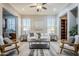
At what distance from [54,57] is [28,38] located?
0.91 m

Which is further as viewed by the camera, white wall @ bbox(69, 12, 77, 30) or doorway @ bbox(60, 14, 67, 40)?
doorway @ bbox(60, 14, 67, 40)

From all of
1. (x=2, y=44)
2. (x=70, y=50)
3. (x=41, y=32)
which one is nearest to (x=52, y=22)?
(x=41, y=32)

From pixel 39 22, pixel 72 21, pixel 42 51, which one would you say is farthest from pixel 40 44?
pixel 72 21

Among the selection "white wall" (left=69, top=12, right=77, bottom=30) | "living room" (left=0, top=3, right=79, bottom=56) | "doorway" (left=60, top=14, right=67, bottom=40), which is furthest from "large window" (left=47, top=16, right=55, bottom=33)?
"white wall" (left=69, top=12, right=77, bottom=30)

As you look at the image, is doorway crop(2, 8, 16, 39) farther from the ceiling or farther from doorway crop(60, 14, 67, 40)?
doorway crop(60, 14, 67, 40)

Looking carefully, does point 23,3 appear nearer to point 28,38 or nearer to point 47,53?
point 28,38

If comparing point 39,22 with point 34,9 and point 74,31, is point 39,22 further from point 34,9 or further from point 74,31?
point 74,31

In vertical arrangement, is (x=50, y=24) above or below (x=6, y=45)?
above

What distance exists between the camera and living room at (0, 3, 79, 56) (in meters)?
3.60

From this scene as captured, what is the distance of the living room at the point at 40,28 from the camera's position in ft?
11.8

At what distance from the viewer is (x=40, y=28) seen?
3787 millimetres

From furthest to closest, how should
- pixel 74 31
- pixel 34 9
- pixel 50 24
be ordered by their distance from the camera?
pixel 50 24
pixel 34 9
pixel 74 31

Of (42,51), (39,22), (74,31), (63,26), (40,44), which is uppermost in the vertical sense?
(39,22)

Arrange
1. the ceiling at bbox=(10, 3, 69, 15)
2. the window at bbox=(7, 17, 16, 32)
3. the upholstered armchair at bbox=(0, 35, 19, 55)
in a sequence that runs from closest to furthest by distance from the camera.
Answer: the upholstered armchair at bbox=(0, 35, 19, 55) → the ceiling at bbox=(10, 3, 69, 15) → the window at bbox=(7, 17, 16, 32)
